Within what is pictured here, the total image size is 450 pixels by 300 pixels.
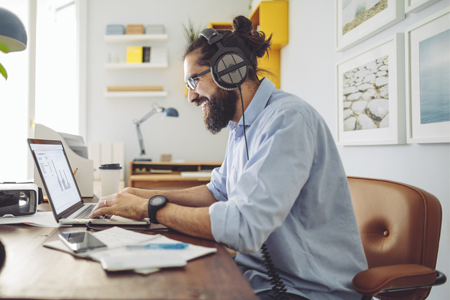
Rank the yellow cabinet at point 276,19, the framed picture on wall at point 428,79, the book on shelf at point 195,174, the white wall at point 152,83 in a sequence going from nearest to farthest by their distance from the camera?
the framed picture on wall at point 428,79 → the yellow cabinet at point 276,19 → the book on shelf at point 195,174 → the white wall at point 152,83

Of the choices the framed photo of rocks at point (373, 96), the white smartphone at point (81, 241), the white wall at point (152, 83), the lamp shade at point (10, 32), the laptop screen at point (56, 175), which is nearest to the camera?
the white smartphone at point (81, 241)

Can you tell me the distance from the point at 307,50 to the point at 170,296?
2249 mm

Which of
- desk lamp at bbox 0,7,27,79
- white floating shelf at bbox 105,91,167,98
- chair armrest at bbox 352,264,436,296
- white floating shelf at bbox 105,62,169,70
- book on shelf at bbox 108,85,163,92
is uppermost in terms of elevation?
white floating shelf at bbox 105,62,169,70

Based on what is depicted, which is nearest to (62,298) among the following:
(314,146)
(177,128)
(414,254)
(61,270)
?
(61,270)

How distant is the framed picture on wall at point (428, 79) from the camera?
1111 millimetres

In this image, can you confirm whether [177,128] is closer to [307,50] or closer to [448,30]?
[307,50]

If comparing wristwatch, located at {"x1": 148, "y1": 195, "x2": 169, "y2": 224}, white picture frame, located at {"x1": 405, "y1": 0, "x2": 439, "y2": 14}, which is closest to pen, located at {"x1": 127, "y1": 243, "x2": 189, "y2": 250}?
wristwatch, located at {"x1": 148, "y1": 195, "x2": 169, "y2": 224}

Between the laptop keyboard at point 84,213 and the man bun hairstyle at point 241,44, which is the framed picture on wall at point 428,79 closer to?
the man bun hairstyle at point 241,44

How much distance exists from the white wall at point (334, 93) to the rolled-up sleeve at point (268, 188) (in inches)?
25.7

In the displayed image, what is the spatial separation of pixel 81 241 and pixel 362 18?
1620 millimetres

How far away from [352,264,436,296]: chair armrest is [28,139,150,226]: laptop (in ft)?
1.86

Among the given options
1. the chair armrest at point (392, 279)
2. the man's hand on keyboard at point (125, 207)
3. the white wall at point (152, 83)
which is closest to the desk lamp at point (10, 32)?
the man's hand on keyboard at point (125, 207)

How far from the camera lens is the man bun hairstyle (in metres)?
1.11

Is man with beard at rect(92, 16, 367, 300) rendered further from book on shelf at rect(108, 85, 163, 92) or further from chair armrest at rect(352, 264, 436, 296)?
book on shelf at rect(108, 85, 163, 92)
